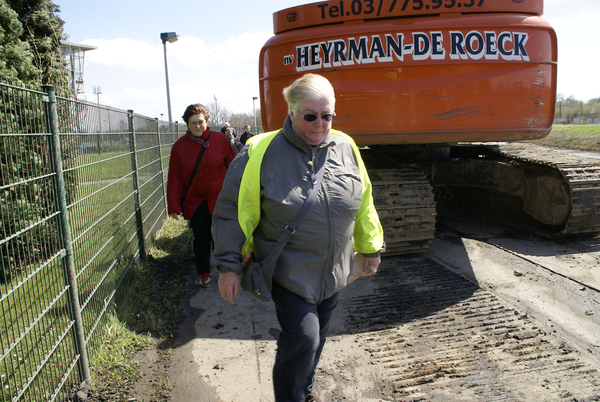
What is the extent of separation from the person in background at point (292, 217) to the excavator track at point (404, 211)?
2.79 m

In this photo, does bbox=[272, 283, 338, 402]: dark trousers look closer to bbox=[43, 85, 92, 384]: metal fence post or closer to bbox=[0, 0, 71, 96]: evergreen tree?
bbox=[43, 85, 92, 384]: metal fence post

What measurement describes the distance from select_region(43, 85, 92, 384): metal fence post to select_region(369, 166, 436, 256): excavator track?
10.4ft

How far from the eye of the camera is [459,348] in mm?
3209

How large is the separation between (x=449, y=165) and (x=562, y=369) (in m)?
4.20

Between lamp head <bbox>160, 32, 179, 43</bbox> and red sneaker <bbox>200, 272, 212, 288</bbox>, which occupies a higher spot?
lamp head <bbox>160, 32, 179, 43</bbox>

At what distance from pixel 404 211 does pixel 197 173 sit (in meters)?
2.29

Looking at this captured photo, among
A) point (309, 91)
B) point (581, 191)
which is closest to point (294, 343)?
point (309, 91)

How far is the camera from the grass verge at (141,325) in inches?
115

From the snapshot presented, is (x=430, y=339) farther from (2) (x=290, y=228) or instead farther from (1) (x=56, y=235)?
(1) (x=56, y=235)

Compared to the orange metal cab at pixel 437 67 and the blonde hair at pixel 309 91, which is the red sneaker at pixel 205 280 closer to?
the orange metal cab at pixel 437 67

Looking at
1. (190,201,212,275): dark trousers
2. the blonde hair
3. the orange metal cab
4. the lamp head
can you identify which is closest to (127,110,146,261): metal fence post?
(190,201,212,275): dark trousers

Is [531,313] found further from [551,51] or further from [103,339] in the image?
[103,339]

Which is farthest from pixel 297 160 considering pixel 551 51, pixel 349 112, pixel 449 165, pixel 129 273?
pixel 449 165

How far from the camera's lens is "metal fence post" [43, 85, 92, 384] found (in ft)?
8.69
